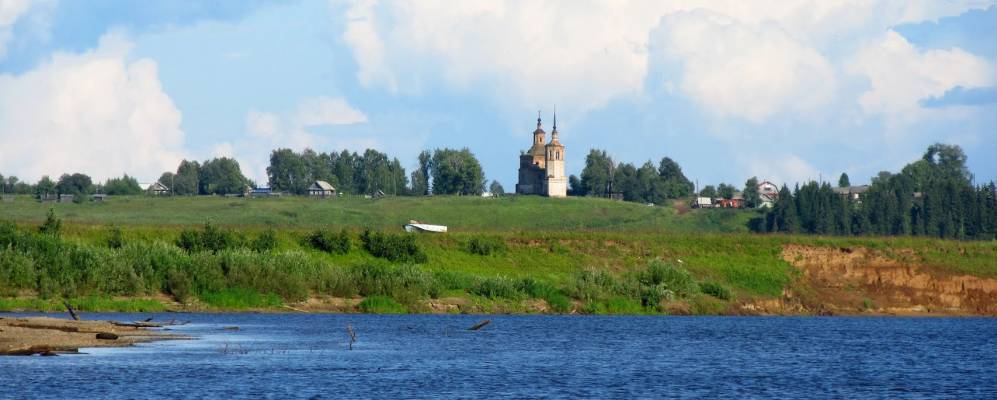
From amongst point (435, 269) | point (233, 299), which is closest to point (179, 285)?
point (233, 299)

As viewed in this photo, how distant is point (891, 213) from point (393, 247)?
115 m

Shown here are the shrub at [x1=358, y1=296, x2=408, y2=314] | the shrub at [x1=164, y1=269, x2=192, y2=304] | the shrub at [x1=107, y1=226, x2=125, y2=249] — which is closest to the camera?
the shrub at [x1=164, y1=269, x2=192, y2=304]

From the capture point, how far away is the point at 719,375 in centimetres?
5012

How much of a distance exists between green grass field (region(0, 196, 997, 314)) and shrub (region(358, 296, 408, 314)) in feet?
0.28

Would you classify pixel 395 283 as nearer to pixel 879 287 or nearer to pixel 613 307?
pixel 613 307

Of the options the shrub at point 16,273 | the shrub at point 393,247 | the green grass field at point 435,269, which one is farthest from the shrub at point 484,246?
the shrub at point 16,273

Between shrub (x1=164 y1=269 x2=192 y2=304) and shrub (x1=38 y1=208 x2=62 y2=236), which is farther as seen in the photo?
shrub (x1=38 y1=208 x2=62 y2=236)

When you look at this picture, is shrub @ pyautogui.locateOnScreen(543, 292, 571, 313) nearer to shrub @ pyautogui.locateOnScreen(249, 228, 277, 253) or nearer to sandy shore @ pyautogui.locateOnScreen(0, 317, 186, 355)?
shrub @ pyautogui.locateOnScreen(249, 228, 277, 253)

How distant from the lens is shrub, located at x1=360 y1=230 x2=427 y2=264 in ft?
301

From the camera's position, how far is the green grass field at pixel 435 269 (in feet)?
249

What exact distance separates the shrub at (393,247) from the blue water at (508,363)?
1438 centimetres

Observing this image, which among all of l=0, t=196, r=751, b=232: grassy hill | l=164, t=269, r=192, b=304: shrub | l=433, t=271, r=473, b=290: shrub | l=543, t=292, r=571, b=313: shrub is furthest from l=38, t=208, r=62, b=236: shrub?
l=0, t=196, r=751, b=232: grassy hill

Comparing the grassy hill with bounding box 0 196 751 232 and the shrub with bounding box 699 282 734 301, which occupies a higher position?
the grassy hill with bounding box 0 196 751 232

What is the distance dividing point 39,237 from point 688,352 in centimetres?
4063
